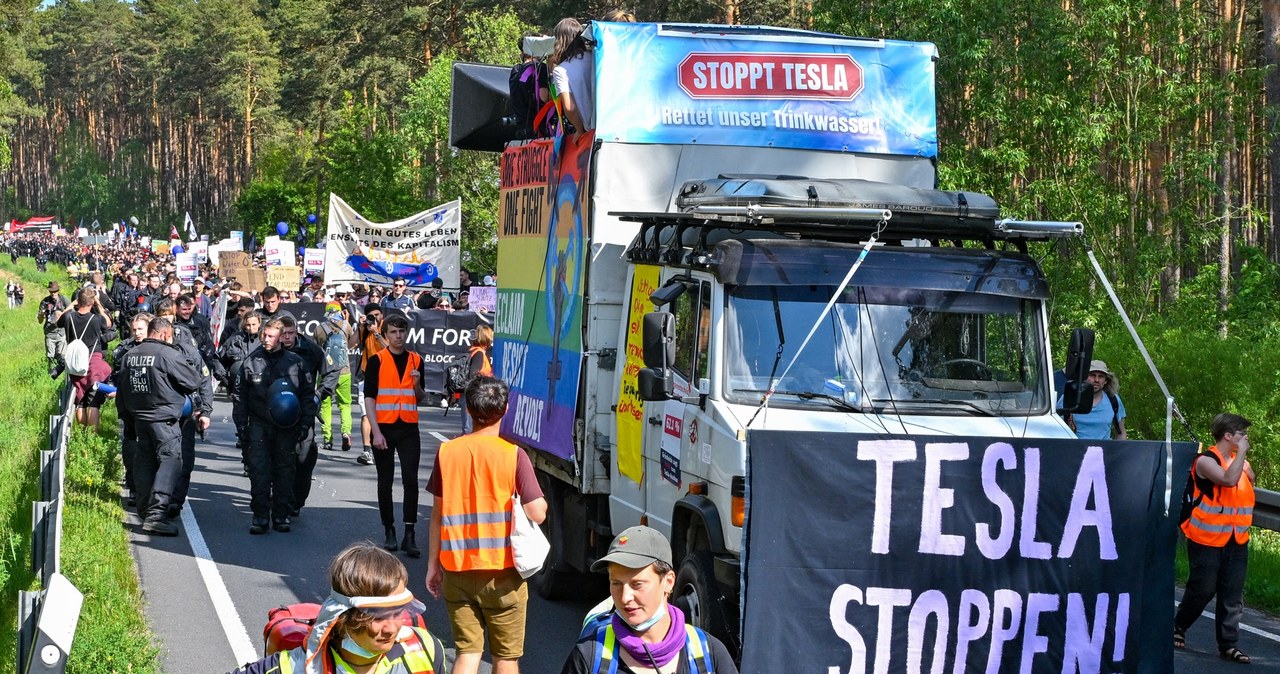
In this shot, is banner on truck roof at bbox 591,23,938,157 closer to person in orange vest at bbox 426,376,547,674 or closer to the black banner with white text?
person in orange vest at bbox 426,376,547,674

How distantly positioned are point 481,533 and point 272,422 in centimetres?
665

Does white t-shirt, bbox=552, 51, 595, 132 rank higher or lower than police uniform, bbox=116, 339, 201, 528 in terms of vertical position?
higher

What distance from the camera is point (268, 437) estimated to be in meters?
13.2

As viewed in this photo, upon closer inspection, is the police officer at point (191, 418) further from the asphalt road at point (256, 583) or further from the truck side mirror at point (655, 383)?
the truck side mirror at point (655, 383)

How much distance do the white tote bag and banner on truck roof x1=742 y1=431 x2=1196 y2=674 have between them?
110 cm

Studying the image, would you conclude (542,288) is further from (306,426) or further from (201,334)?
(201,334)

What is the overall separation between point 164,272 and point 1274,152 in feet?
132

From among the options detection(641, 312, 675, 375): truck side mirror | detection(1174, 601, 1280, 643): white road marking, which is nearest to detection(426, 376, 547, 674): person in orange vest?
detection(641, 312, 675, 375): truck side mirror

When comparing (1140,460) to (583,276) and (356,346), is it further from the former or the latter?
(356,346)

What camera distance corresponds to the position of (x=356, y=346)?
2038 cm

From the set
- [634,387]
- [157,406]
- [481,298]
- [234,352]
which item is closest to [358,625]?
[634,387]

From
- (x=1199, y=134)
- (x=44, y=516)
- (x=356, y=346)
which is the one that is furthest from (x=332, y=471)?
(x=1199, y=134)

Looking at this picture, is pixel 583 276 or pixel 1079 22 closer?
pixel 583 276

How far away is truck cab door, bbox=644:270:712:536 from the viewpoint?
7.77 metres
